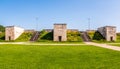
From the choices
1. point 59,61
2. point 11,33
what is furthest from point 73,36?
point 59,61

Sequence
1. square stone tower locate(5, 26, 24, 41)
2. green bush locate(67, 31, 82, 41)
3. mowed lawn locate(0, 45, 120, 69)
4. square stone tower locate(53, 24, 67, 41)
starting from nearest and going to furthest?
mowed lawn locate(0, 45, 120, 69)
green bush locate(67, 31, 82, 41)
square stone tower locate(53, 24, 67, 41)
square stone tower locate(5, 26, 24, 41)

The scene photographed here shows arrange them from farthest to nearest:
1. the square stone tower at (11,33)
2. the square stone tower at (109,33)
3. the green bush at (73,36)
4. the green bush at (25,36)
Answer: the square stone tower at (11,33) → the green bush at (25,36) → the square stone tower at (109,33) → the green bush at (73,36)

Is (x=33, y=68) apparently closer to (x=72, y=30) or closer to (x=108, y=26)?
(x=108, y=26)

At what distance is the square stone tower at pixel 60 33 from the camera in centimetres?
4950

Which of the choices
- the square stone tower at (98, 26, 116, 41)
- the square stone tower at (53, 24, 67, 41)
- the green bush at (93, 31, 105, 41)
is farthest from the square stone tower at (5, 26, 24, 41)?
the square stone tower at (98, 26, 116, 41)

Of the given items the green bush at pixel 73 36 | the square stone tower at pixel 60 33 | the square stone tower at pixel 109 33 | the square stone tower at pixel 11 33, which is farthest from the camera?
the square stone tower at pixel 11 33

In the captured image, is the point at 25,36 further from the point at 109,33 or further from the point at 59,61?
the point at 59,61

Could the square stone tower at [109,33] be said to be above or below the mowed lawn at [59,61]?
above

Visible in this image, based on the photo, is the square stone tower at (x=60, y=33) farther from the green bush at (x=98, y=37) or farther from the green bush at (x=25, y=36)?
the green bush at (x=98, y=37)

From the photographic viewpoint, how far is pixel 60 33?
49.8 metres

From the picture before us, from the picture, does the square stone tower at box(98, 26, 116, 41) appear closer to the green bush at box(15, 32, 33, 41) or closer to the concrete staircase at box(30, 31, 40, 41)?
the concrete staircase at box(30, 31, 40, 41)

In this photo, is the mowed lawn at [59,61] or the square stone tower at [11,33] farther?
the square stone tower at [11,33]

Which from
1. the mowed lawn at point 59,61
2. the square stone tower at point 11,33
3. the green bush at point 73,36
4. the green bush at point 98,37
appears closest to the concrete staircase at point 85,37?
the green bush at point 73,36

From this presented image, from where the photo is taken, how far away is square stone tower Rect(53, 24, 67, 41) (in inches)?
1949
